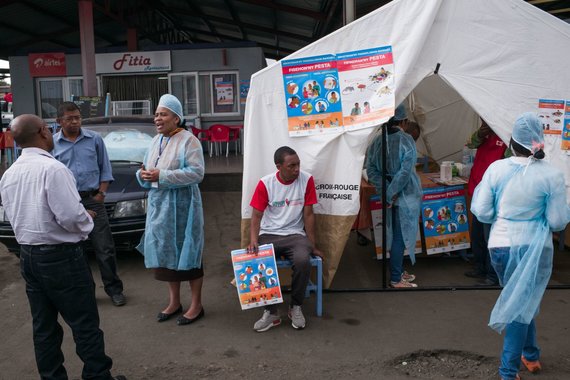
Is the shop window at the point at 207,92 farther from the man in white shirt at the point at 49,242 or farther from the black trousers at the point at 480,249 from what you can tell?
the man in white shirt at the point at 49,242

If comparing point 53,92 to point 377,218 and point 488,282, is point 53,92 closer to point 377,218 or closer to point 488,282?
point 377,218

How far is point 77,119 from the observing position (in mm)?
4391

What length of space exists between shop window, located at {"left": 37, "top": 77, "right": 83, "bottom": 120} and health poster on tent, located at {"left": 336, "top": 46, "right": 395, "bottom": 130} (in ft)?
44.4

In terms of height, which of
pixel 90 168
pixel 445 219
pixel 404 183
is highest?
pixel 90 168

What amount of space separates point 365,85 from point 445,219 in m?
2.04

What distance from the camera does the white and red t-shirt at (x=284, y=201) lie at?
418 centimetres

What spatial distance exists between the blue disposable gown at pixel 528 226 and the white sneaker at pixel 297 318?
1515 millimetres

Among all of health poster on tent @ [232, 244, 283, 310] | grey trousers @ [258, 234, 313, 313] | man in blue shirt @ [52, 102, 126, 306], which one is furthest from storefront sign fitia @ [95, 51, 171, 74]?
health poster on tent @ [232, 244, 283, 310]

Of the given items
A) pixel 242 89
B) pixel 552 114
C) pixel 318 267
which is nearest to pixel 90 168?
pixel 318 267

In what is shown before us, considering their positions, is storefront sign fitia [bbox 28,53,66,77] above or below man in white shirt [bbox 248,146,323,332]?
above

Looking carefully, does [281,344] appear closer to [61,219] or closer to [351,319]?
[351,319]

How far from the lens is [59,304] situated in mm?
2846

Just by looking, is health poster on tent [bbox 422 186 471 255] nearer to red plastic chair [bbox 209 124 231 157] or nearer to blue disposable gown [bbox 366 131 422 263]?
blue disposable gown [bbox 366 131 422 263]

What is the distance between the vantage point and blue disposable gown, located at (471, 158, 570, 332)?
115 inches
